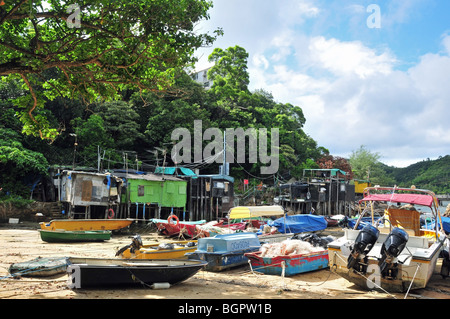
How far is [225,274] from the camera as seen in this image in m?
11.1

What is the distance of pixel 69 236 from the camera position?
16.9 metres

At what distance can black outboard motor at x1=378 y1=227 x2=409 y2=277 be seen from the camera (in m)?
7.67

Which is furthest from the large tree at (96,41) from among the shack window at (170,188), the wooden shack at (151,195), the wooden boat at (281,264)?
the shack window at (170,188)

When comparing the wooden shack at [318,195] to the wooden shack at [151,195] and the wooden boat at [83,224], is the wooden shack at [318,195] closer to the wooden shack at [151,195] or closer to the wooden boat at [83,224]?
the wooden shack at [151,195]

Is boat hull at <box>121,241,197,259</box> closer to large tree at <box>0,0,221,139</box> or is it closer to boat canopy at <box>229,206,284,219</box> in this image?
boat canopy at <box>229,206,284,219</box>

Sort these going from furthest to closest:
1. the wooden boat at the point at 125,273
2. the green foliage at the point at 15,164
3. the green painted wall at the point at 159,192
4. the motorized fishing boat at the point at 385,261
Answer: the green painted wall at the point at 159,192 < the green foliage at the point at 15,164 < the motorized fishing boat at the point at 385,261 < the wooden boat at the point at 125,273

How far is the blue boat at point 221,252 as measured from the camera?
1131cm

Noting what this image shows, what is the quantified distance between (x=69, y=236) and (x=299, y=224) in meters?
12.3

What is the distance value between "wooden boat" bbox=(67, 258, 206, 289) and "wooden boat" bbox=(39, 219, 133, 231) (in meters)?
11.0

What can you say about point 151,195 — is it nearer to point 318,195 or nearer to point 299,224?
point 299,224

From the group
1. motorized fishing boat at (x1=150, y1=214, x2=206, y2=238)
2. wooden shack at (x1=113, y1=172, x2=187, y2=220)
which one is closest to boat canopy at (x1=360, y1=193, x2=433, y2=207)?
motorized fishing boat at (x1=150, y1=214, x2=206, y2=238)

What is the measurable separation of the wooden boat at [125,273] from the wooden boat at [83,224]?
11012mm
